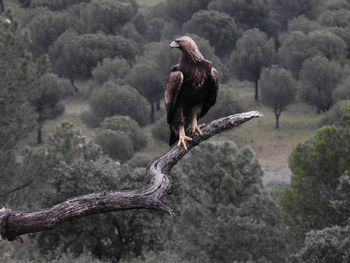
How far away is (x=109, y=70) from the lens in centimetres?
7638

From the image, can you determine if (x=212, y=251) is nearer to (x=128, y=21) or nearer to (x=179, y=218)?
(x=179, y=218)

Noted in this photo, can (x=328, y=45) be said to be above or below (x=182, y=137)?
below

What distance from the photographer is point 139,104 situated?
68.5 metres

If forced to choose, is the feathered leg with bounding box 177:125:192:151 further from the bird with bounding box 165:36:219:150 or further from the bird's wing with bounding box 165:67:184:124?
the bird's wing with bounding box 165:67:184:124

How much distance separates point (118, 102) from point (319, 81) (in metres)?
23.8

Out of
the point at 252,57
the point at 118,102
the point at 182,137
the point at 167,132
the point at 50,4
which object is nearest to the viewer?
the point at 182,137

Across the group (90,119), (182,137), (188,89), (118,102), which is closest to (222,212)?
(182,137)

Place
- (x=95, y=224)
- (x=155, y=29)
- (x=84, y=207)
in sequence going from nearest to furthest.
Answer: (x=84, y=207) < (x=95, y=224) < (x=155, y=29)

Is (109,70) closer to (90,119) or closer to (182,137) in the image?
(90,119)

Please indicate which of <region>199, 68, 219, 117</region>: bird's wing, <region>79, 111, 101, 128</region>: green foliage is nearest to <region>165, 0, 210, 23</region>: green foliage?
<region>79, 111, 101, 128</region>: green foliage

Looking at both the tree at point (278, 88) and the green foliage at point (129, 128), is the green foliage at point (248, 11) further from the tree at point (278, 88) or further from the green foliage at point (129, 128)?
the green foliage at point (129, 128)

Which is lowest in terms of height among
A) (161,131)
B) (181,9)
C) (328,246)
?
(161,131)

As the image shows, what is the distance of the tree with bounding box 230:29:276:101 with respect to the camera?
75500 millimetres

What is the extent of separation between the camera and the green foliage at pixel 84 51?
81.1 meters
